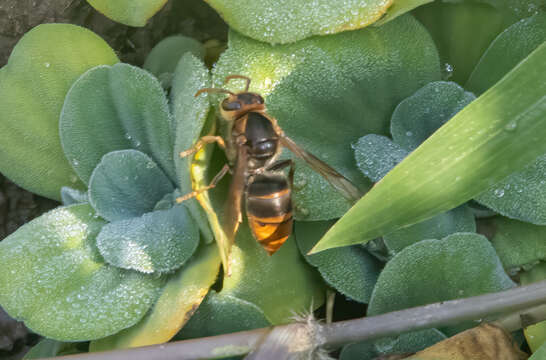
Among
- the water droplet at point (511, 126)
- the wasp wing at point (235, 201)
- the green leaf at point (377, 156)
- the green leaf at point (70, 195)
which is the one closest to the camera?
the water droplet at point (511, 126)

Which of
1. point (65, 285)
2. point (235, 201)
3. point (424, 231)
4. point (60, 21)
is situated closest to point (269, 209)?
point (235, 201)

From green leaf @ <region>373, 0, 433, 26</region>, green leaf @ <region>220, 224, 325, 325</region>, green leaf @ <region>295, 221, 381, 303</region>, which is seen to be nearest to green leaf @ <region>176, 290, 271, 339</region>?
green leaf @ <region>220, 224, 325, 325</region>

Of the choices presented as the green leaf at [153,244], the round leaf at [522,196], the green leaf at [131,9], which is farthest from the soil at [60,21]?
the round leaf at [522,196]

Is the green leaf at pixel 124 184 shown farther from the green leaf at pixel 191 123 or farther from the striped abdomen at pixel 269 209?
the striped abdomen at pixel 269 209

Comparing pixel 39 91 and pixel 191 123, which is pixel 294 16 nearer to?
pixel 191 123

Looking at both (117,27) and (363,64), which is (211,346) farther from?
(117,27)

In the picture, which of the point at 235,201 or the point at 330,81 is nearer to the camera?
the point at 235,201
